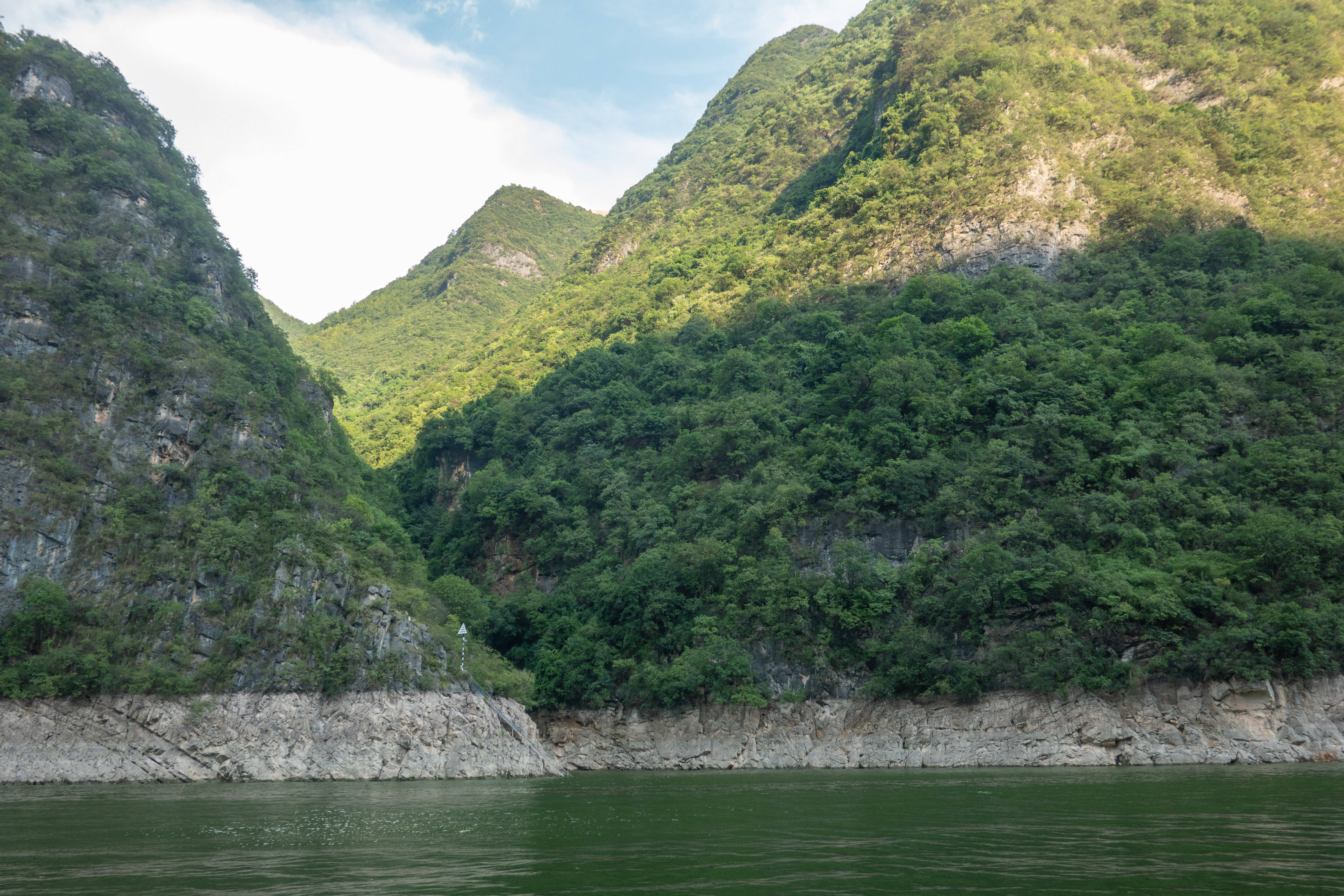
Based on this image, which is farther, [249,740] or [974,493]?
[974,493]

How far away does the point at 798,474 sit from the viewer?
2534 inches

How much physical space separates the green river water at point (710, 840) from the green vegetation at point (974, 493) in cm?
1442

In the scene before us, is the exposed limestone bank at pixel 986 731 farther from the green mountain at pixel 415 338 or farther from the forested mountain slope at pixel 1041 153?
the green mountain at pixel 415 338

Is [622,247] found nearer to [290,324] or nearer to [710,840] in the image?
[290,324]

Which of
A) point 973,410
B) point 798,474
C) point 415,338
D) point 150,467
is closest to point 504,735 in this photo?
point 150,467

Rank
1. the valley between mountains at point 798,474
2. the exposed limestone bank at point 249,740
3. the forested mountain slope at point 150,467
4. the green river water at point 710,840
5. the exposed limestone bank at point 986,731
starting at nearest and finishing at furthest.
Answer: the green river water at point 710,840
the exposed limestone bank at point 249,740
the exposed limestone bank at point 986,731
the valley between mountains at point 798,474
the forested mountain slope at point 150,467

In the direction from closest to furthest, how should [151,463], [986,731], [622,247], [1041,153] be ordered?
1. [986,731]
2. [151,463]
3. [1041,153]
4. [622,247]

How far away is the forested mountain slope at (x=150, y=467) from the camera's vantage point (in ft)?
145

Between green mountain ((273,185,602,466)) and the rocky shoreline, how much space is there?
60.6 m

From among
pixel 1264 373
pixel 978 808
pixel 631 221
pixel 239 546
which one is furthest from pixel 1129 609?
pixel 631 221

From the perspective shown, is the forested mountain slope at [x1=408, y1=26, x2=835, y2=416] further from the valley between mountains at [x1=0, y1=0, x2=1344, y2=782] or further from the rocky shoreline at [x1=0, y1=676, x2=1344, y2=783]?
the rocky shoreline at [x1=0, y1=676, x2=1344, y2=783]

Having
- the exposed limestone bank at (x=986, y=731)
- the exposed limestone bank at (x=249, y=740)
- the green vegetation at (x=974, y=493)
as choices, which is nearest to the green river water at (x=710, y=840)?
the exposed limestone bank at (x=249, y=740)

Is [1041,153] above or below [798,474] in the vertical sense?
above

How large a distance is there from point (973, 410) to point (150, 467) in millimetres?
55564
